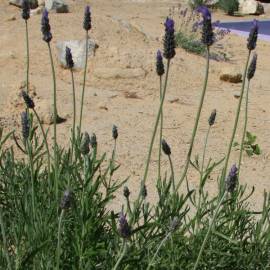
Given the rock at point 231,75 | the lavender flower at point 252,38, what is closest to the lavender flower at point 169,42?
the lavender flower at point 252,38

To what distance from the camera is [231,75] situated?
7.57 meters

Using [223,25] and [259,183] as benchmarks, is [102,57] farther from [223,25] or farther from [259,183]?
[223,25]

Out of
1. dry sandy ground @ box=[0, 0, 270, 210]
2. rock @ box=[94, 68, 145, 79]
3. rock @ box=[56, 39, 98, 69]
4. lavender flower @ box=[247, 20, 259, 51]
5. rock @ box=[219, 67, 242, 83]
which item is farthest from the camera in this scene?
rock @ box=[219, 67, 242, 83]

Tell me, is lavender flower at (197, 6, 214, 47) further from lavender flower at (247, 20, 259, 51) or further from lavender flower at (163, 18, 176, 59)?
lavender flower at (247, 20, 259, 51)

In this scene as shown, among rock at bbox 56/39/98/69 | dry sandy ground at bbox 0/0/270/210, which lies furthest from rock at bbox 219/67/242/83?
rock at bbox 56/39/98/69

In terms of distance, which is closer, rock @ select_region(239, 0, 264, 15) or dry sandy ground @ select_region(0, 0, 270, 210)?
dry sandy ground @ select_region(0, 0, 270, 210)

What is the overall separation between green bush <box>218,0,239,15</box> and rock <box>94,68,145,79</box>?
9.53 metres

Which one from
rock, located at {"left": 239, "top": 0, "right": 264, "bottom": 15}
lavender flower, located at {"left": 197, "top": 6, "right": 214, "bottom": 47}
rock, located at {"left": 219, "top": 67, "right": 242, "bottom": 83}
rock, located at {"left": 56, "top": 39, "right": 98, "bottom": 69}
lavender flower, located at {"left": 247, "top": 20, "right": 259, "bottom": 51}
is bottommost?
rock, located at {"left": 239, "top": 0, "right": 264, "bottom": 15}

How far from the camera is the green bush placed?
52.7 ft

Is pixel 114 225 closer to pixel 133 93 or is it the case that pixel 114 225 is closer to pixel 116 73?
pixel 133 93

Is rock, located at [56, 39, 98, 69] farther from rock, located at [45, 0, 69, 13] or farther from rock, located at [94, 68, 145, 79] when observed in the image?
rock, located at [45, 0, 69, 13]

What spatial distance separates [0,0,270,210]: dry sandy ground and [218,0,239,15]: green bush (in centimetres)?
642

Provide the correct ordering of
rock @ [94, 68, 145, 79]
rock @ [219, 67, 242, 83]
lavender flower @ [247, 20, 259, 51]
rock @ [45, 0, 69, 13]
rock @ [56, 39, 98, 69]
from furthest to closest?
rock @ [45, 0, 69, 13] < rock @ [219, 67, 242, 83] < rock @ [56, 39, 98, 69] < rock @ [94, 68, 145, 79] < lavender flower @ [247, 20, 259, 51]

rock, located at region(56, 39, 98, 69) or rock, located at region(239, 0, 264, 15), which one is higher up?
rock, located at region(56, 39, 98, 69)
